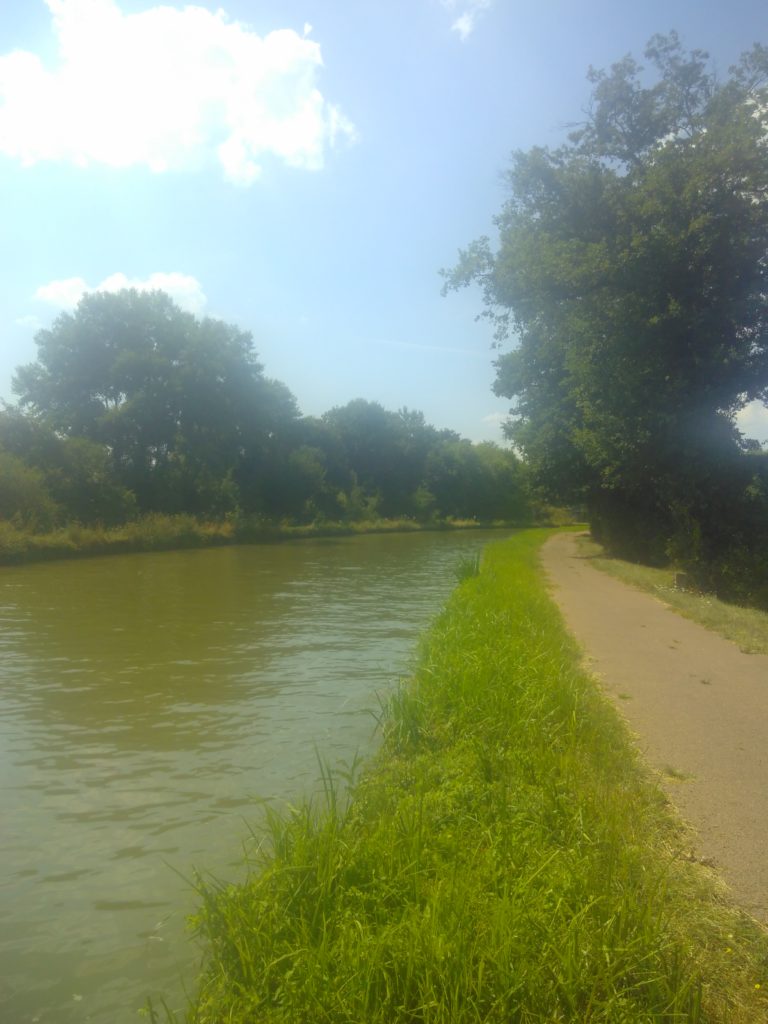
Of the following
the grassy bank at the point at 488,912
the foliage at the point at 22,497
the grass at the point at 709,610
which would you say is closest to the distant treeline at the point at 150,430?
the foliage at the point at 22,497

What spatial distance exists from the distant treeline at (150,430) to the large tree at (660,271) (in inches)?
493

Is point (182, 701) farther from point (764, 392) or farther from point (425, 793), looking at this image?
point (764, 392)

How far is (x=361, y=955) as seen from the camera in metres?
3.45

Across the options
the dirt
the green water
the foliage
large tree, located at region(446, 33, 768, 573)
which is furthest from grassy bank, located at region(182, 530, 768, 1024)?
the foliage

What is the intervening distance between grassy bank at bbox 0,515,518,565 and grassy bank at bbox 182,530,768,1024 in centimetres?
2985

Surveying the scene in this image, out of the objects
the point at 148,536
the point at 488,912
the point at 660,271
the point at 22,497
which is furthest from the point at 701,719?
the point at 148,536

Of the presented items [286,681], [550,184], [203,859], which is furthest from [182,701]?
[550,184]

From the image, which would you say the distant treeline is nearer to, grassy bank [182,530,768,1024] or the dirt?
the dirt

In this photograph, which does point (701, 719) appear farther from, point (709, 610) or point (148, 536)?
point (148, 536)

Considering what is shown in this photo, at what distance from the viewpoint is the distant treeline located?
41.0 metres

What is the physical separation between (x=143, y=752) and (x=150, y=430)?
46178mm

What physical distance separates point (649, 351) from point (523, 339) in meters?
8.66

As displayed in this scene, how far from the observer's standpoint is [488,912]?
3.77 meters

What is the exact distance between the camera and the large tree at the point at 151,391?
5053 centimetres
